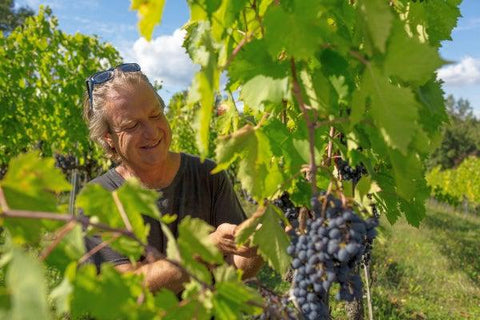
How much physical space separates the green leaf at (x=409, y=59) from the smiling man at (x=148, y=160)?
1261 mm

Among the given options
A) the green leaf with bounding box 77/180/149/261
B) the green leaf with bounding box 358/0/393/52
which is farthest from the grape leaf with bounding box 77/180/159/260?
the green leaf with bounding box 358/0/393/52

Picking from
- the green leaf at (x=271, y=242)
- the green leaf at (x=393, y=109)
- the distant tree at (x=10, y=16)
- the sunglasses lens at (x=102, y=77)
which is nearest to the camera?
the green leaf at (x=393, y=109)

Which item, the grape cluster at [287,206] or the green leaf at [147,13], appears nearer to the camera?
the green leaf at [147,13]

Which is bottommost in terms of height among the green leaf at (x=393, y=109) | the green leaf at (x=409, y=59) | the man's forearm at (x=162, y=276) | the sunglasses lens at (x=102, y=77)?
the man's forearm at (x=162, y=276)

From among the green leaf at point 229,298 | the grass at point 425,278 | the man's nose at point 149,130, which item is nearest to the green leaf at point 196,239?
the green leaf at point 229,298

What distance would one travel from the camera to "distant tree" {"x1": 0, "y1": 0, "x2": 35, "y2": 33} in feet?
137

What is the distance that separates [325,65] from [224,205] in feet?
4.57

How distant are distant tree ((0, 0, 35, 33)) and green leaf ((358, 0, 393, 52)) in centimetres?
4637

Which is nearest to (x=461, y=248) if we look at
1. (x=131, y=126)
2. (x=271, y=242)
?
(x=131, y=126)

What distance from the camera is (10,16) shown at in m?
41.8

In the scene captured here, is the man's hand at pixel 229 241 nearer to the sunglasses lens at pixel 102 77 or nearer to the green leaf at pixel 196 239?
the green leaf at pixel 196 239

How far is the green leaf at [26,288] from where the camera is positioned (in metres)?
0.67

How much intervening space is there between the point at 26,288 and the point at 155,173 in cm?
182

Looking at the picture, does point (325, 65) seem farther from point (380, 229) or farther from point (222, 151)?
point (380, 229)
